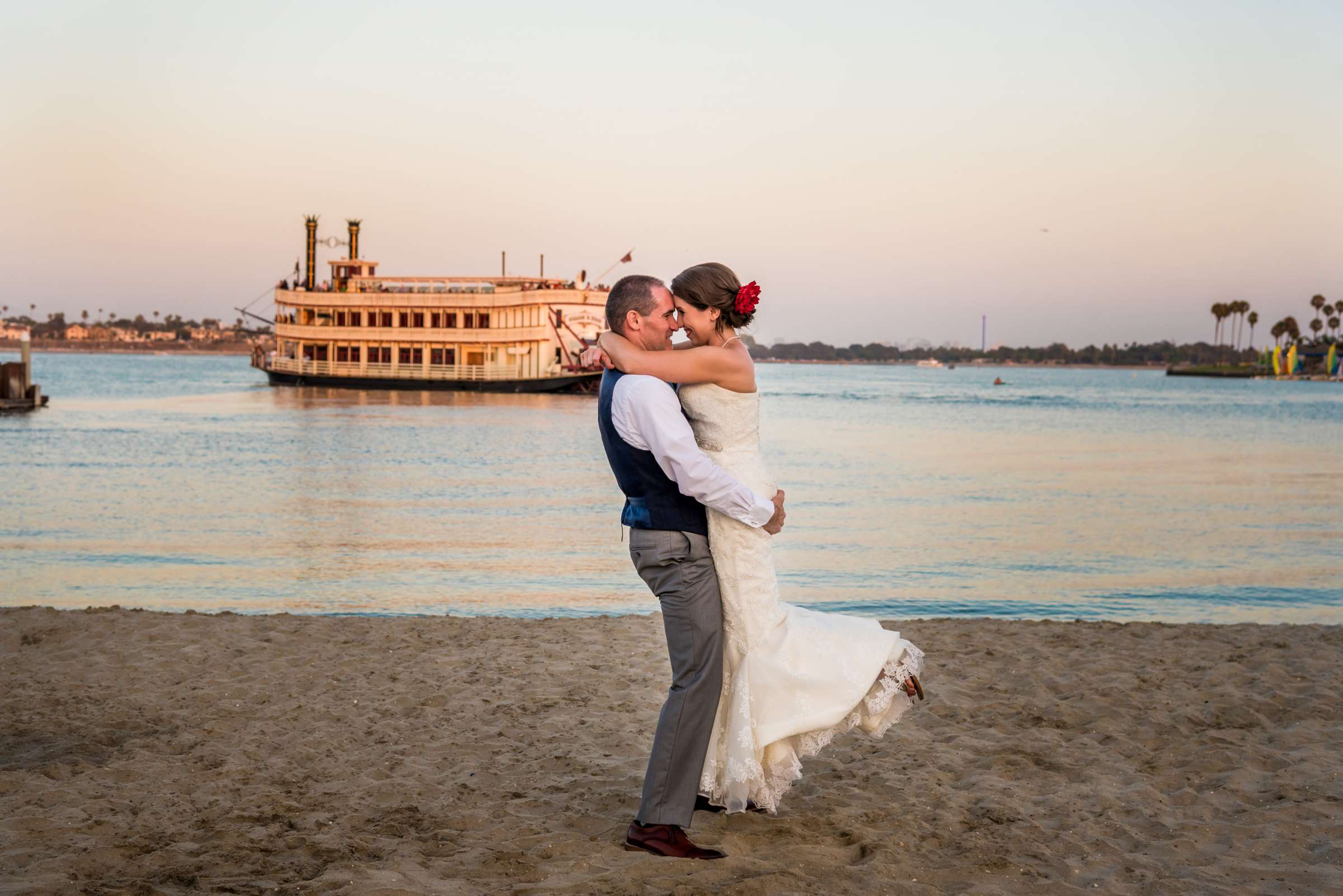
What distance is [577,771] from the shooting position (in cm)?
489

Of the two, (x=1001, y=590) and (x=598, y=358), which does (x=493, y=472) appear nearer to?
(x=1001, y=590)

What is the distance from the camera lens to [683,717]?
372cm

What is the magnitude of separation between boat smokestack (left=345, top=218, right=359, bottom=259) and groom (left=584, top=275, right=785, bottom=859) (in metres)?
80.4

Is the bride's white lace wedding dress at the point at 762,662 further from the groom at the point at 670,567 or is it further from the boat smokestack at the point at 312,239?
the boat smokestack at the point at 312,239

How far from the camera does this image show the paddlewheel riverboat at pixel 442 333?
61750mm

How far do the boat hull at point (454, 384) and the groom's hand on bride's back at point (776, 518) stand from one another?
56044 mm

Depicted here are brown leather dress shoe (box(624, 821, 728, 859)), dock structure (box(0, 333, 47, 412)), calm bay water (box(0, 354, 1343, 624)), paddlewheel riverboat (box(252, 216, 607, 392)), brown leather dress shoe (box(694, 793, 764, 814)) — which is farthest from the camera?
paddlewheel riverboat (box(252, 216, 607, 392))

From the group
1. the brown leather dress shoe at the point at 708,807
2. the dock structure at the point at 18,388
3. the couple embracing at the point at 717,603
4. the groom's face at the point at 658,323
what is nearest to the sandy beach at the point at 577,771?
the brown leather dress shoe at the point at 708,807

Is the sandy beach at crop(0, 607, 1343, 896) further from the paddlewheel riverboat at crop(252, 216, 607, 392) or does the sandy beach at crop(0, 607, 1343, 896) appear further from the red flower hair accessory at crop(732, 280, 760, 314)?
the paddlewheel riverboat at crop(252, 216, 607, 392)

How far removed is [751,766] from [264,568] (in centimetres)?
958

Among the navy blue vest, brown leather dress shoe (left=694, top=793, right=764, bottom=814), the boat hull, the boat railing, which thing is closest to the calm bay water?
brown leather dress shoe (left=694, top=793, right=764, bottom=814)

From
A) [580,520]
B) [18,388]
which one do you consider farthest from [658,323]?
[18,388]

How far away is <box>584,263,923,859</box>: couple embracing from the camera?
12.0 feet

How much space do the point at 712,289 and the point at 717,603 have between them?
1.02 meters
